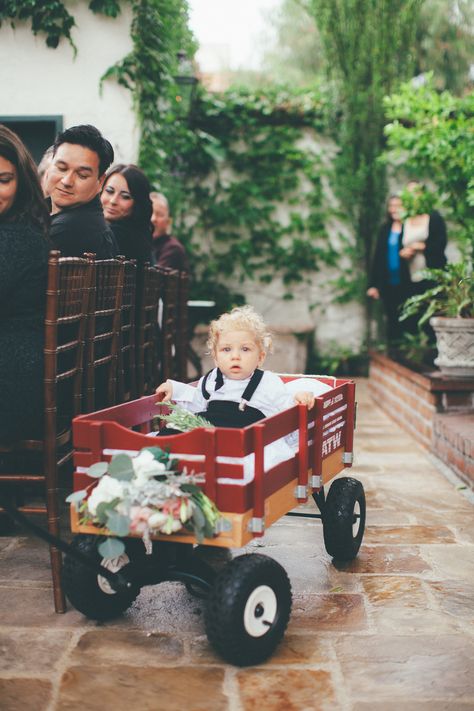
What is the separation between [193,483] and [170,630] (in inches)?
23.2

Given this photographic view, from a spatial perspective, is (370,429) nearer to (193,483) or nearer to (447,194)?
(447,194)

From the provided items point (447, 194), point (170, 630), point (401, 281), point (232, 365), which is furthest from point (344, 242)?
point (170, 630)

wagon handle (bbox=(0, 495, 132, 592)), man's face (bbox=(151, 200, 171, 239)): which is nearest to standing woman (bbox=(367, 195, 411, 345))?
man's face (bbox=(151, 200, 171, 239))

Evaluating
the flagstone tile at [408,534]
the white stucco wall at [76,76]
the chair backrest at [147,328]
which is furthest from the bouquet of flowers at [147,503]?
the white stucco wall at [76,76]

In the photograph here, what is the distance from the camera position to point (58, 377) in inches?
109

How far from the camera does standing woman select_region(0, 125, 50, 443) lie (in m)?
2.64

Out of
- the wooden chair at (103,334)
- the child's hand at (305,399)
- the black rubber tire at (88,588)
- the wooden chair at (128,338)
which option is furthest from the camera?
the wooden chair at (128,338)

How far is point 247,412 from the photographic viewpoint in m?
2.94

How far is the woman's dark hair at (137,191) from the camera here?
4.27 m

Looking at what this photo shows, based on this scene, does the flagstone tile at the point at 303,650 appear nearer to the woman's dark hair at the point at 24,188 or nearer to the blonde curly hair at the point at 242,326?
the blonde curly hair at the point at 242,326

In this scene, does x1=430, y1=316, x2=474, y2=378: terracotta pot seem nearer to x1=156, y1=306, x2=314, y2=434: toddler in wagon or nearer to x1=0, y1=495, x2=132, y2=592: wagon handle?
x1=156, y1=306, x2=314, y2=434: toddler in wagon

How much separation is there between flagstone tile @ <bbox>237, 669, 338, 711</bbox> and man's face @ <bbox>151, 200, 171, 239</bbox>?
4.21 m

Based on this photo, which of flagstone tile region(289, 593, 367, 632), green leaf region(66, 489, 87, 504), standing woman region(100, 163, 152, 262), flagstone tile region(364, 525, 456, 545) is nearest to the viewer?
green leaf region(66, 489, 87, 504)

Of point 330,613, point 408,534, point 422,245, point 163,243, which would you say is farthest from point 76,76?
point 330,613
